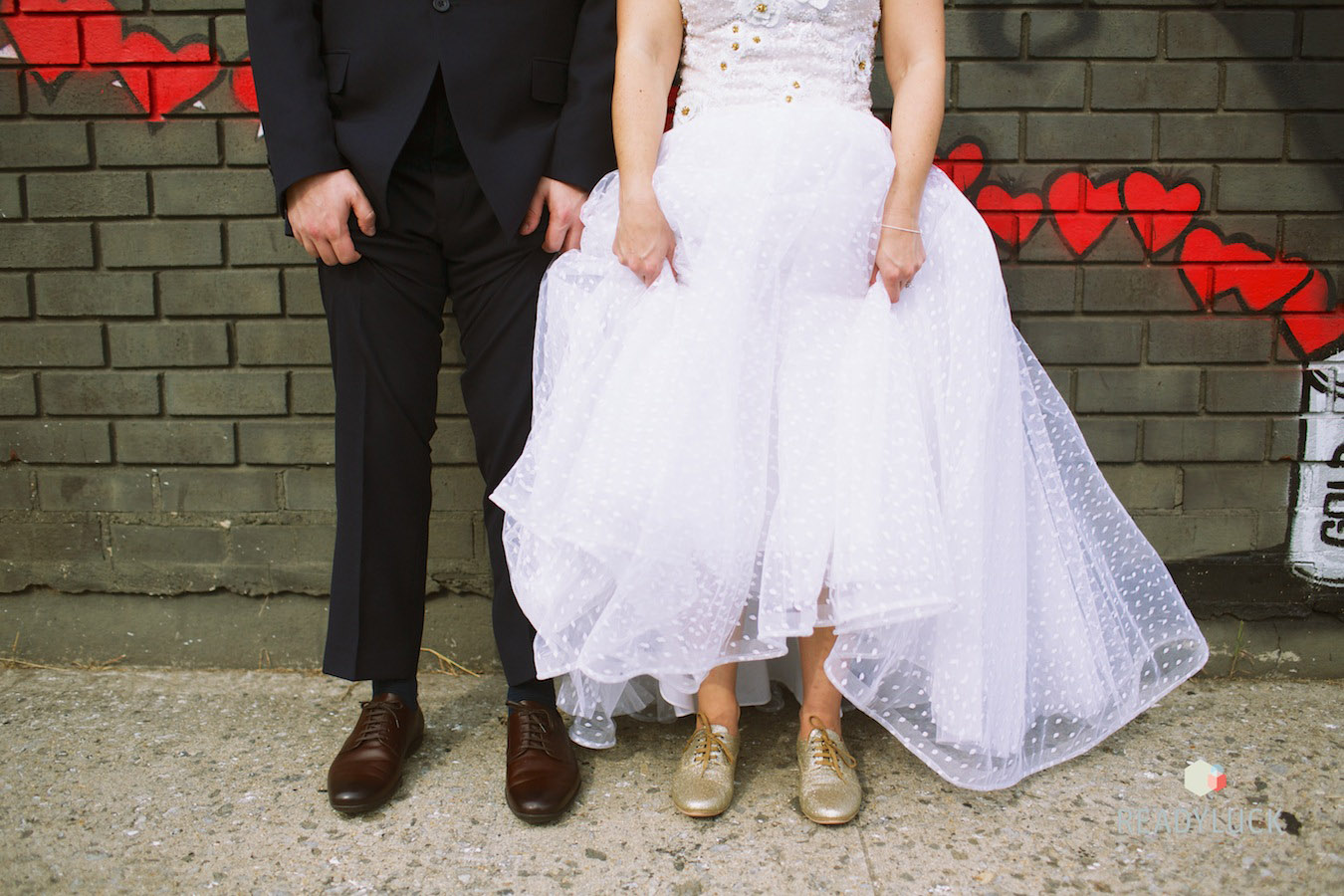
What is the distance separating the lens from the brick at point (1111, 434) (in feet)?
9.07

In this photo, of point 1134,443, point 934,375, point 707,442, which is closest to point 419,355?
point 707,442

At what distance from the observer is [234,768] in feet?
7.58

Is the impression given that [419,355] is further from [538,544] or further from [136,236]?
[136,236]

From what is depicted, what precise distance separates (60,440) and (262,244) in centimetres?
83

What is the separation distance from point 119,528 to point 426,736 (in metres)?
1.17

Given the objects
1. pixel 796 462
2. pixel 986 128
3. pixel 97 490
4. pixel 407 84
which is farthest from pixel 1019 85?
pixel 97 490

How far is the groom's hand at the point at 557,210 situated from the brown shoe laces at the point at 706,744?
1119mm

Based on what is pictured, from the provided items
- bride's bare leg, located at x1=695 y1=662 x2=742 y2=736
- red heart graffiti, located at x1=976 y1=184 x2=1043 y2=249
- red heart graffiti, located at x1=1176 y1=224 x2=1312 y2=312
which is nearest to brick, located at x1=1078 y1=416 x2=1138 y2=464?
red heart graffiti, located at x1=1176 y1=224 x2=1312 y2=312

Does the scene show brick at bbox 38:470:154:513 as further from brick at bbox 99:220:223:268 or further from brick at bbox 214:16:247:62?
brick at bbox 214:16:247:62

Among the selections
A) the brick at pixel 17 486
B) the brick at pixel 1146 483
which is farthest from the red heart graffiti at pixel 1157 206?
the brick at pixel 17 486

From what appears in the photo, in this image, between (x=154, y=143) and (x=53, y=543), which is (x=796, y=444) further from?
(x=53, y=543)

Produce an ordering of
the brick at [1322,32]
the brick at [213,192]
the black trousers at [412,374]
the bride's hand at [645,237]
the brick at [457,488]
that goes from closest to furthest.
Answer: the bride's hand at [645,237], the black trousers at [412,374], the brick at [1322,32], the brick at [213,192], the brick at [457,488]

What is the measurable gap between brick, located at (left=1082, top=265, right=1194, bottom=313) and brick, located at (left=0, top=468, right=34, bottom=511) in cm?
305

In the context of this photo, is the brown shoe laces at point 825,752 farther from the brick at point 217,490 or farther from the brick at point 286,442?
the brick at point 217,490
